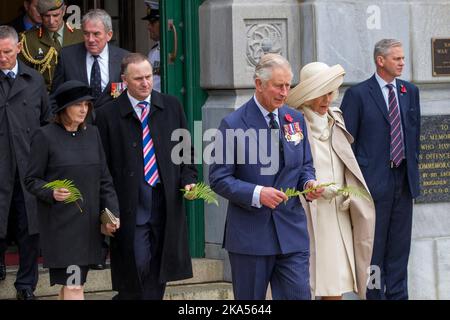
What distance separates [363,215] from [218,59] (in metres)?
2.26

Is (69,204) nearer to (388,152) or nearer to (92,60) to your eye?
(92,60)

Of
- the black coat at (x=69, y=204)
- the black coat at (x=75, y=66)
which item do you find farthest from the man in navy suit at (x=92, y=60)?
the black coat at (x=69, y=204)

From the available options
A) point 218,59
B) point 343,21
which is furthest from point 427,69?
point 218,59

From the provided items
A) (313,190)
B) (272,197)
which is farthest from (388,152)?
(272,197)

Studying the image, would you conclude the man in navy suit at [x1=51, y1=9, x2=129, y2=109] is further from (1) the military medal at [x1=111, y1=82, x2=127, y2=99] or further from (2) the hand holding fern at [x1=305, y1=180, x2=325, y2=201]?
(2) the hand holding fern at [x1=305, y1=180, x2=325, y2=201]

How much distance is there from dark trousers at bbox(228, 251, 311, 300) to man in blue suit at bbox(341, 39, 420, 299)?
2.18 metres

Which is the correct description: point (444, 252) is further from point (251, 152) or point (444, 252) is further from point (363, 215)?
point (251, 152)

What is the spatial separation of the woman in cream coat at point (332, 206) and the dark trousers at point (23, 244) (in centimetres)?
211

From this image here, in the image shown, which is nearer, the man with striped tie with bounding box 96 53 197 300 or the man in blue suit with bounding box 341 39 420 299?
the man with striped tie with bounding box 96 53 197 300

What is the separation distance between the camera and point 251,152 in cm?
901

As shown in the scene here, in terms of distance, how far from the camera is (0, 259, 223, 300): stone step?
36.6 ft

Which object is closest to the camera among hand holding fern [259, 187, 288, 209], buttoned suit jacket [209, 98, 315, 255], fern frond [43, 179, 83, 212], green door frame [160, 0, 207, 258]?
hand holding fern [259, 187, 288, 209]

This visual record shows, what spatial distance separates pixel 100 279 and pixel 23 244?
0.82 metres

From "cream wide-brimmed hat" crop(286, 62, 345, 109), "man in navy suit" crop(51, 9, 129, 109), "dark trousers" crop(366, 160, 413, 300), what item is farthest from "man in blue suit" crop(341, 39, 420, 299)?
"man in navy suit" crop(51, 9, 129, 109)
